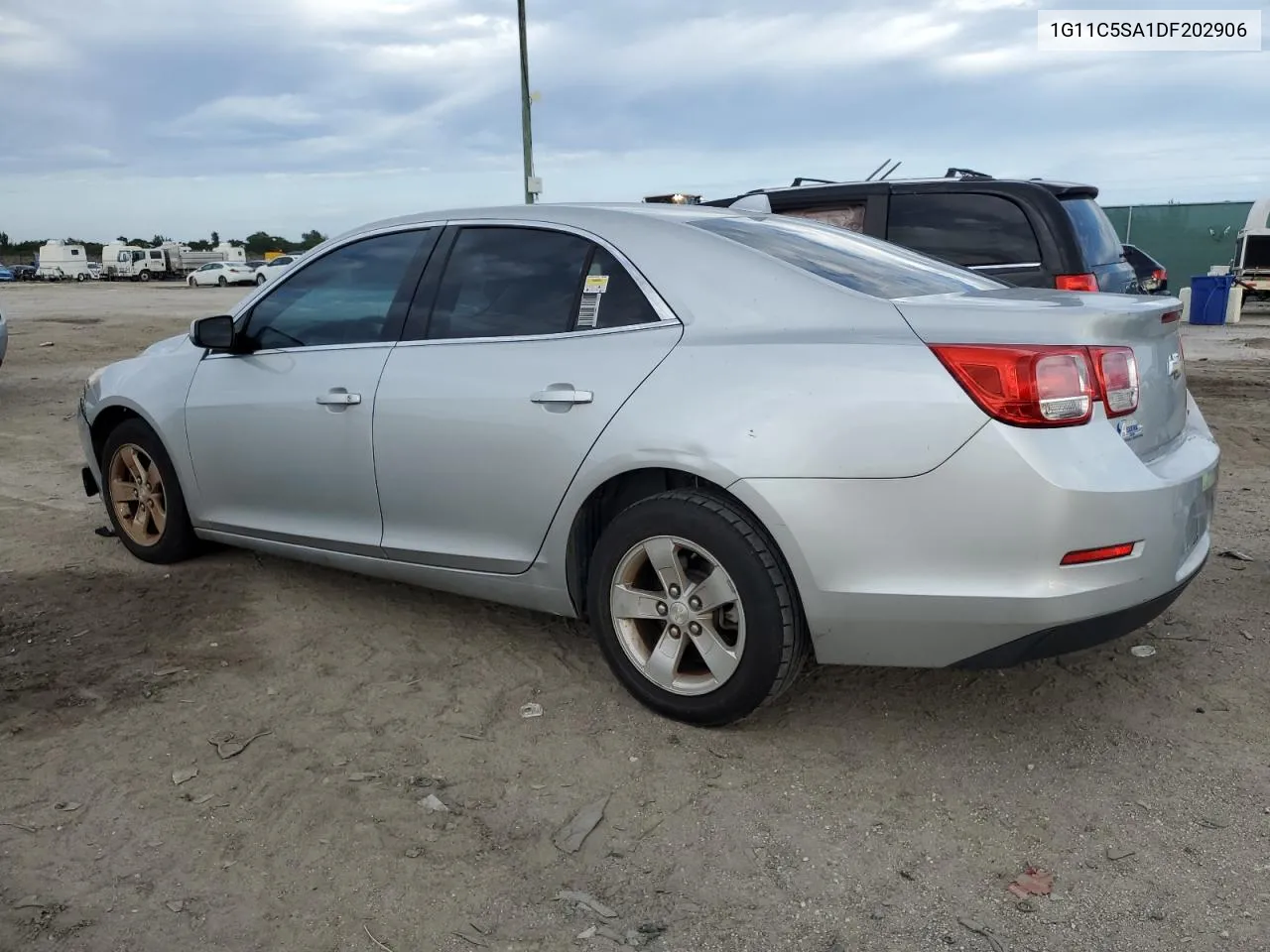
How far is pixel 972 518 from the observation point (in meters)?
2.72

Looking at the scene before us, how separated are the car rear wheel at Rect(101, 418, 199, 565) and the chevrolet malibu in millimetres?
481

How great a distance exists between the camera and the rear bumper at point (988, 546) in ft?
8.80

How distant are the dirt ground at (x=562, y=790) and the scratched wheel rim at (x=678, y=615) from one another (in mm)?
206

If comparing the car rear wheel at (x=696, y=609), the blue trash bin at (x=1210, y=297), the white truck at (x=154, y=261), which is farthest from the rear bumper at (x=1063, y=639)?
the white truck at (x=154, y=261)

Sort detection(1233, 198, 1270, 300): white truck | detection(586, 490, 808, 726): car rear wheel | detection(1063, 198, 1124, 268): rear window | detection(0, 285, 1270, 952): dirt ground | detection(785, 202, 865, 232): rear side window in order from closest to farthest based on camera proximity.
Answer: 1. detection(0, 285, 1270, 952): dirt ground
2. detection(586, 490, 808, 726): car rear wheel
3. detection(1063, 198, 1124, 268): rear window
4. detection(785, 202, 865, 232): rear side window
5. detection(1233, 198, 1270, 300): white truck

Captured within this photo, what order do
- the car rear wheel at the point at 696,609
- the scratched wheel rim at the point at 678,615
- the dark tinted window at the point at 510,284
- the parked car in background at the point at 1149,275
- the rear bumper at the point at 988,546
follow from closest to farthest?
1. the rear bumper at the point at 988,546
2. the car rear wheel at the point at 696,609
3. the scratched wheel rim at the point at 678,615
4. the dark tinted window at the point at 510,284
5. the parked car in background at the point at 1149,275

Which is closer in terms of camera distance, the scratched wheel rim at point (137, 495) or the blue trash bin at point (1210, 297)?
the scratched wheel rim at point (137, 495)

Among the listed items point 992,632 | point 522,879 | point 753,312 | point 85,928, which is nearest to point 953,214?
point 753,312

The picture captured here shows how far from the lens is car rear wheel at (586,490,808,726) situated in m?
2.98

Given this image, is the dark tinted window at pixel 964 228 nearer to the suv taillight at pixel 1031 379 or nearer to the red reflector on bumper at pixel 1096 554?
the suv taillight at pixel 1031 379

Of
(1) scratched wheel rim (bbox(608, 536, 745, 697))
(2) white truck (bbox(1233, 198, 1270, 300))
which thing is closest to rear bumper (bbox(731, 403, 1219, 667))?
(1) scratched wheel rim (bbox(608, 536, 745, 697))


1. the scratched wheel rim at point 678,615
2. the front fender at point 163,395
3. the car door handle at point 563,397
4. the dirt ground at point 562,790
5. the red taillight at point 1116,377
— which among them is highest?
the red taillight at point 1116,377

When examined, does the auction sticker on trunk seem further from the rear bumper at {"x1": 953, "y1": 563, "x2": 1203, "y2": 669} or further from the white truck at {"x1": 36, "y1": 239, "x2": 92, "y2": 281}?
the white truck at {"x1": 36, "y1": 239, "x2": 92, "y2": 281}

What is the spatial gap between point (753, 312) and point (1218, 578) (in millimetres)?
2765
